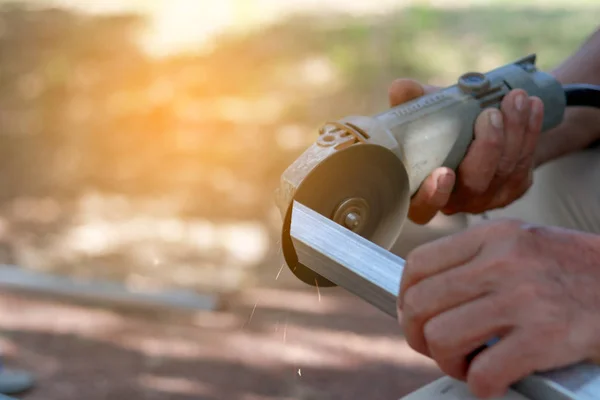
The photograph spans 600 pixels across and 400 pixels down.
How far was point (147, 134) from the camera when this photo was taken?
10.6ft

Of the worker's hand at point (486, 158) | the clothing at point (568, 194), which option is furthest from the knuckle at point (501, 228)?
the clothing at point (568, 194)

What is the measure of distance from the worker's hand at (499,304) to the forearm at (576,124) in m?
0.76

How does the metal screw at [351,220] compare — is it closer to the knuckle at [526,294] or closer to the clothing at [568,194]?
the knuckle at [526,294]

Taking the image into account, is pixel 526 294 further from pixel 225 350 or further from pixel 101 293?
pixel 101 293

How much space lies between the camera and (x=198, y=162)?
2973 millimetres

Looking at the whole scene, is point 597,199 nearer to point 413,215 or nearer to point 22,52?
point 413,215

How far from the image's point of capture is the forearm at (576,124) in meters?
1.36

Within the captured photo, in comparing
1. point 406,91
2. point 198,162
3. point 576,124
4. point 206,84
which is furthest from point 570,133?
point 206,84

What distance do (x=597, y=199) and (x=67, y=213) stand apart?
1933mm

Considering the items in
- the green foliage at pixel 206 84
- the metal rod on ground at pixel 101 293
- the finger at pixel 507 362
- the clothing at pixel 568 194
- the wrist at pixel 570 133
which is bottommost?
the metal rod on ground at pixel 101 293

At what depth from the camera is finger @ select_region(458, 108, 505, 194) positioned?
1.04 meters

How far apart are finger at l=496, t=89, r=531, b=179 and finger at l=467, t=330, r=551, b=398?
0.52 metres

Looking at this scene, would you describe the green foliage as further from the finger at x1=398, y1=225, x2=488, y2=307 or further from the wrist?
the finger at x1=398, y1=225, x2=488, y2=307

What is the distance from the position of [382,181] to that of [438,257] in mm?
274
